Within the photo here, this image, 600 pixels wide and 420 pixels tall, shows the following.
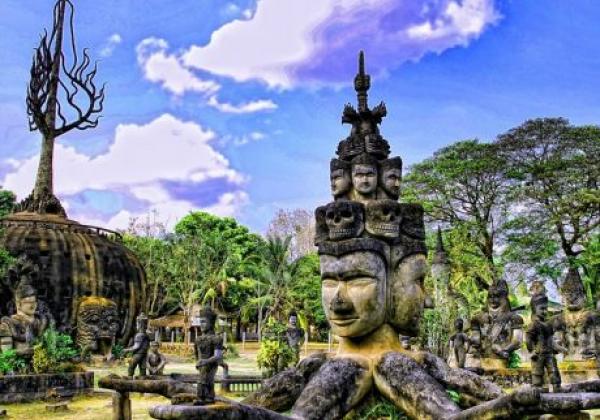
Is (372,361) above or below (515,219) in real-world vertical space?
below

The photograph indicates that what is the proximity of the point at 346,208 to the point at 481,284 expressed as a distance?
28.6 metres

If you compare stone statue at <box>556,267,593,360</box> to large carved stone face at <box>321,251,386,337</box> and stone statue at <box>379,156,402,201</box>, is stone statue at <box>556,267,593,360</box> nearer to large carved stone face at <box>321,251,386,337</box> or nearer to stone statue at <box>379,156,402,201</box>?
stone statue at <box>379,156,402,201</box>

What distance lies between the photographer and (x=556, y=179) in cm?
3216

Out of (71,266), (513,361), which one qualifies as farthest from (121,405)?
→ (71,266)

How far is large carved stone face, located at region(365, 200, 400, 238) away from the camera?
24.7 ft

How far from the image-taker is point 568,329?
1856 centimetres

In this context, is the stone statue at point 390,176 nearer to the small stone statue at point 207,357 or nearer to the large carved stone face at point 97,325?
the small stone statue at point 207,357

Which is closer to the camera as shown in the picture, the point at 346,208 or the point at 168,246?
the point at 346,208

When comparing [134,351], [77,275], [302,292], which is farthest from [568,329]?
[302,292]

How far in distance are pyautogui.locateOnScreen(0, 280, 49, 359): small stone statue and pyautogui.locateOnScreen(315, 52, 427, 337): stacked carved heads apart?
1314cm

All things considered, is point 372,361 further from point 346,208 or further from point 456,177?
point 456,177

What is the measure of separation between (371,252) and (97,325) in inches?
1038

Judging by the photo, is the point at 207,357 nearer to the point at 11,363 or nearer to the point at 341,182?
the point at 341,182

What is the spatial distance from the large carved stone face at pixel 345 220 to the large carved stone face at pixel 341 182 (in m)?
0.53
